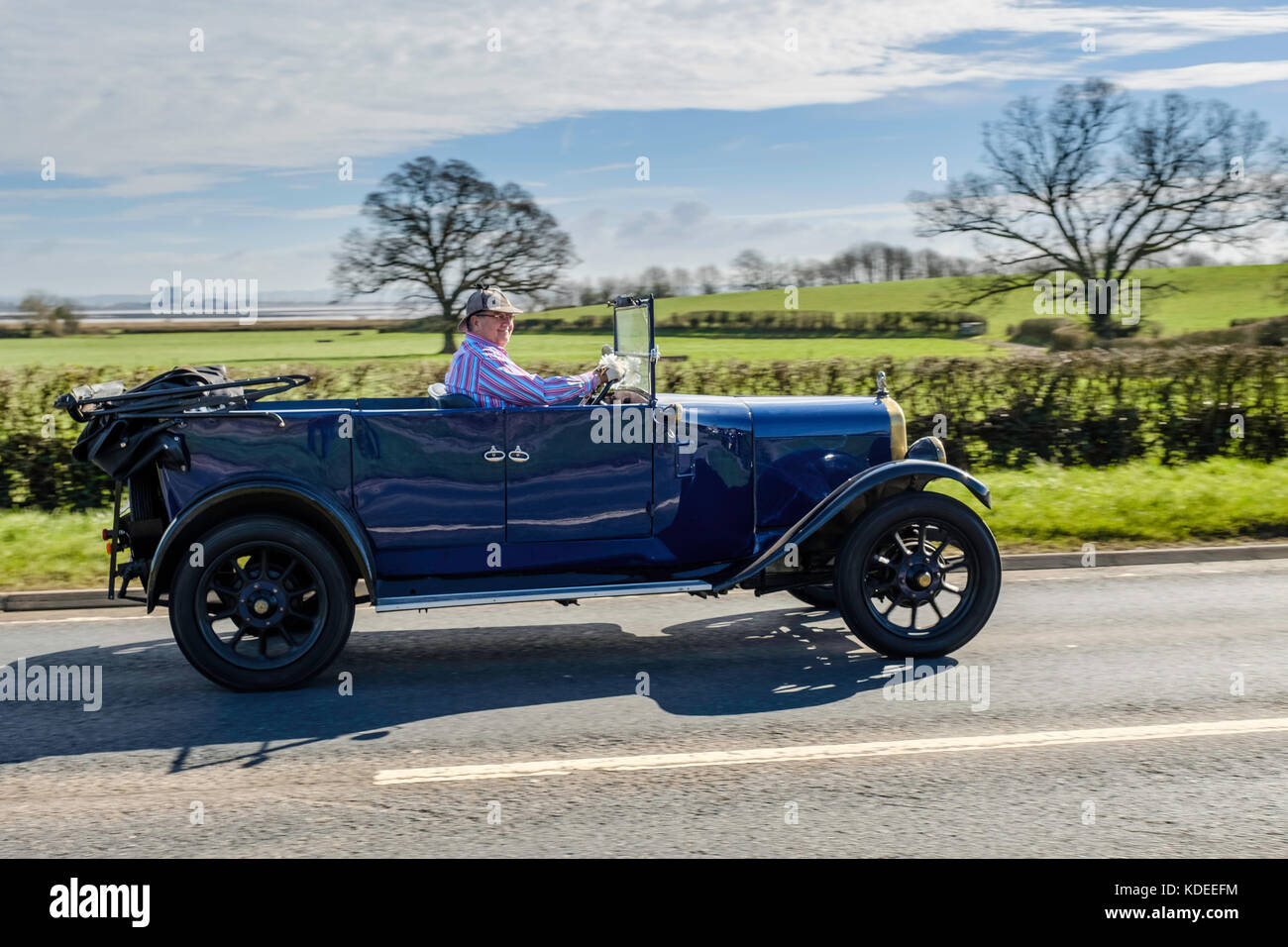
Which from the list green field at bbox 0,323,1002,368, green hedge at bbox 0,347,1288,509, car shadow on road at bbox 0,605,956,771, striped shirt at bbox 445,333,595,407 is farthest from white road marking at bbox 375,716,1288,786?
green hedge at bbox 0,347,1288,509

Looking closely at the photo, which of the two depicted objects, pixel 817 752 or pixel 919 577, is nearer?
pixel 817 752

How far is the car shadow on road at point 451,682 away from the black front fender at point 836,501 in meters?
0.50

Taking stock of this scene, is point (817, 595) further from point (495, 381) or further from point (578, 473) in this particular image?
point (495, 381)

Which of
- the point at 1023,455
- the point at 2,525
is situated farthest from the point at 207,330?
the point at 1023,455

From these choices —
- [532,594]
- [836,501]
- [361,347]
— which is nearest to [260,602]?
[532,594]

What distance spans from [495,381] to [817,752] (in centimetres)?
246

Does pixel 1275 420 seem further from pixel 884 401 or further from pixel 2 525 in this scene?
pixel 2 525

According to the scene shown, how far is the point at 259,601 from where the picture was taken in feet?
18.0

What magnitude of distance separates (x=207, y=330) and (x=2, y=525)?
21297 millimetres

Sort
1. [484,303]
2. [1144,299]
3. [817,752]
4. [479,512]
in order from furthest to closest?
[1144,299], [484,303], [479,512], [817,752]

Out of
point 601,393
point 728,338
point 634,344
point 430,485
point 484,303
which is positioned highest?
point 728,338

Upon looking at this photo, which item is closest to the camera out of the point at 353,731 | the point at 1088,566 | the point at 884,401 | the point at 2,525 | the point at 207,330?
the point at 353,731

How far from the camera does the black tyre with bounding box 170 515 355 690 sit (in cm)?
539

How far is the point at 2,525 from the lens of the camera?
952 centimetres
